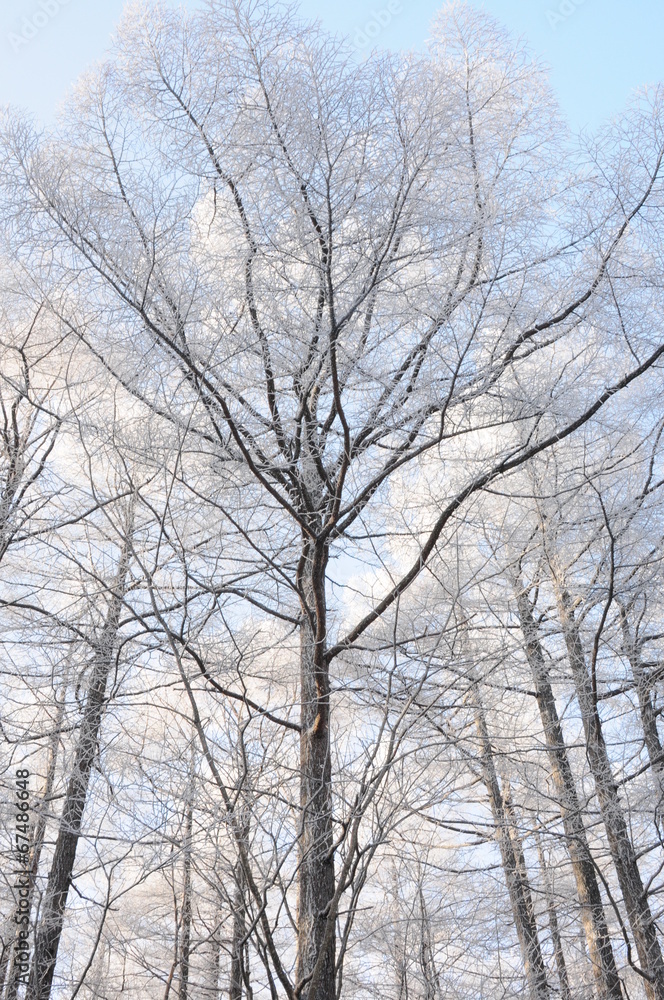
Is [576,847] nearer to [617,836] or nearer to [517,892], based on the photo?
[617,836]

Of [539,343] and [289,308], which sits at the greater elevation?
[539,343]

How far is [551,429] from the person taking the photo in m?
4.53

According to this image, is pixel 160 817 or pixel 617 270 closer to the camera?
pixel 160 817

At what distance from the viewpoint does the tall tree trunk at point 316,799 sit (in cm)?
287

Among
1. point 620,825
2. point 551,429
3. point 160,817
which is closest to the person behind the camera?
point 160,817

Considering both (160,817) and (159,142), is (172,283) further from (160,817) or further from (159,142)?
(160,817)

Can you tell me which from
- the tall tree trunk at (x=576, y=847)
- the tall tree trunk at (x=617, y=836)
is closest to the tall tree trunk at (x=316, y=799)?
the tall tree trunk at (x=617, y=836)

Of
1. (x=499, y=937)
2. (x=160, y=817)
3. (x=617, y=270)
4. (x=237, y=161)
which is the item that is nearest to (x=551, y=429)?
(x=617, y=270)

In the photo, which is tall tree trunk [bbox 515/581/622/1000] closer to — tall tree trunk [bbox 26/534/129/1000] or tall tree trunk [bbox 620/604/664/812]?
tall tree trunk [bbox 620/604/664/812]

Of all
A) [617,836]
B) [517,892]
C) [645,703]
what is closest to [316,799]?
[645,703]

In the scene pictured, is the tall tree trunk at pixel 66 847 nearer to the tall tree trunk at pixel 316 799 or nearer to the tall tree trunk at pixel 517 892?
the tall tree trunk at pixel 316 799

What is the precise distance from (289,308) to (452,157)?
934 millimetres

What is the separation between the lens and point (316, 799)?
323 cm

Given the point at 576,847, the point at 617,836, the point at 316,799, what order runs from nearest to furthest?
the point at 316,799 → the point at 617,836 → the point at 576,847
